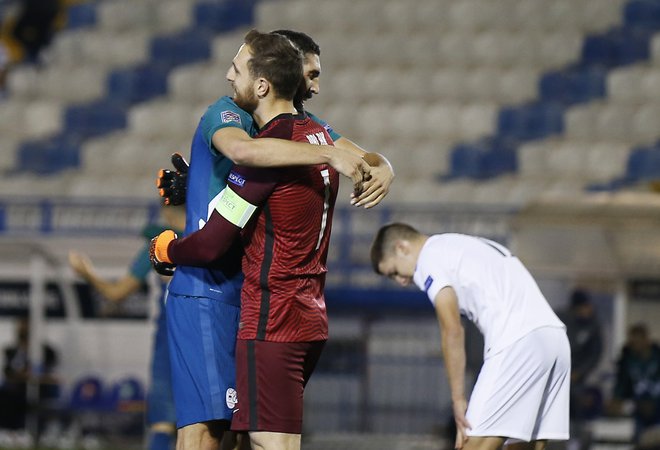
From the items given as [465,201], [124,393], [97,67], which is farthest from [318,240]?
[97,67]

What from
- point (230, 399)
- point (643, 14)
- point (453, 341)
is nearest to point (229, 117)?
point (230, 399)

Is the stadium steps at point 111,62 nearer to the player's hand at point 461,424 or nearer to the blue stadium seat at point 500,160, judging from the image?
the blue stadium seat at point 500,160

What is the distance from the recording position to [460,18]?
54.5 ft

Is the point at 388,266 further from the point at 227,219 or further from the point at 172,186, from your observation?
the point at 227,219

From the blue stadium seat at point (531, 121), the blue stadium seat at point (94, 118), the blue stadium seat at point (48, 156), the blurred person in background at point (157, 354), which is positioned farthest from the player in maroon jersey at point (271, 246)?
the blue stadium seat at point (94, 118)

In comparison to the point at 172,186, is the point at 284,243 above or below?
below

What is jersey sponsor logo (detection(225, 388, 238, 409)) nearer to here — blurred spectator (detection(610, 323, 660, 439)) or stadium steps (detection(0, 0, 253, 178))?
blurred spectator (detection(610, 323, 660, 439))

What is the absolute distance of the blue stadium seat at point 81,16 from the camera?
18.5 meters

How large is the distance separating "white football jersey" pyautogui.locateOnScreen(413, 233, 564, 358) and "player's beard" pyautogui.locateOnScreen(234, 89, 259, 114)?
54.1 inches

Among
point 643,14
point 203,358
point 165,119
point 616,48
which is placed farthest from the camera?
point 165,119

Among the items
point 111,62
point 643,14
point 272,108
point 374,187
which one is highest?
point 643,14

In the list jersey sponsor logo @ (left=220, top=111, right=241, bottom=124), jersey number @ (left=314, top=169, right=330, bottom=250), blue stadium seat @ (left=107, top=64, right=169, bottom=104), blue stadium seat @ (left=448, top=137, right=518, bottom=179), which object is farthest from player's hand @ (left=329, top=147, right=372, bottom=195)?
blue stadium seat @ (left=107, top=64, right=169, bottom=104)

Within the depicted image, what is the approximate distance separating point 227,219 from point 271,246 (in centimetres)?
18

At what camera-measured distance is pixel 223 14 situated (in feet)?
58.5
